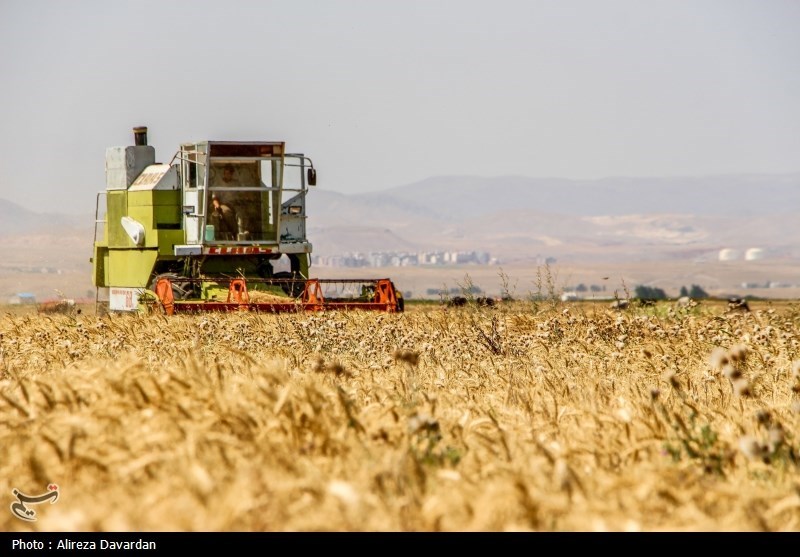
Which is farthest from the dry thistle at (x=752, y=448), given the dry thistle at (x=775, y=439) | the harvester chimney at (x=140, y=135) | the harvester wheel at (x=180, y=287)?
the harvester chimney at (x=140, y=135)

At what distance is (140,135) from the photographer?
2673cm

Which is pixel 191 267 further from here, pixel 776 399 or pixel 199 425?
pixel 199 425

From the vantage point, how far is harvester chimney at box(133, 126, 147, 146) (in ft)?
87.5

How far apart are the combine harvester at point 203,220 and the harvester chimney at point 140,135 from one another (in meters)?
0.18

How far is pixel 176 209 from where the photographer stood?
25062mm

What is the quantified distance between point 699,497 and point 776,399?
3580 mm

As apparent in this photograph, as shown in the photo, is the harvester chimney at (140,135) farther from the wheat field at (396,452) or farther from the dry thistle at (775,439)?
the dry thistle at (775,439)

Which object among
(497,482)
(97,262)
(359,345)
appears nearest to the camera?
(497,482)

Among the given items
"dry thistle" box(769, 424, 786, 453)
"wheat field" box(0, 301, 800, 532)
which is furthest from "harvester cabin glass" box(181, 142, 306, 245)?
"dry thistle" box(769, 424, 786, 453)

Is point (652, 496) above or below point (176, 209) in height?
below

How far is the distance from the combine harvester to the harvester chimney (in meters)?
0.18
